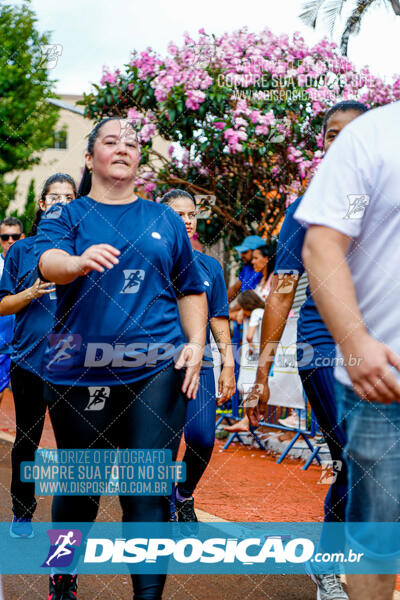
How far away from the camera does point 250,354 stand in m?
8.09

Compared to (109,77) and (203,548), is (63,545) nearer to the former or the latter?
(203,548)

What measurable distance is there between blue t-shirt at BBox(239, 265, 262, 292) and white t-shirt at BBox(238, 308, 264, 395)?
85 centimetres

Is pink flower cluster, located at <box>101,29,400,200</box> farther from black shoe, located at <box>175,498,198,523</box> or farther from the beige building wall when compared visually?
the beige building wall

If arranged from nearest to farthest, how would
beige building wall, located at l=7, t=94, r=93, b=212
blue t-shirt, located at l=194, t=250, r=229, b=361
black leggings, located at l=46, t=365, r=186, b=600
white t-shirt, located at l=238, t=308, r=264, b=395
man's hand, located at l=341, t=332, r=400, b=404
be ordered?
man's hand, located at l=341, t=332, r=400, b=404 < black leggings, located at l=46, t=365, r=186, b=600 < blue t-shirt, located at l=194, t=250, r=229, b=361 < white t-shirt, located at l=238, t=308, r=264, b=395 < beige building wall, located at l=7, t=94, r=93, b=212

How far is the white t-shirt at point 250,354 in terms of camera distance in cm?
791

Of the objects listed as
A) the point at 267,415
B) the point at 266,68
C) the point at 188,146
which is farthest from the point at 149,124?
the point at 267,415

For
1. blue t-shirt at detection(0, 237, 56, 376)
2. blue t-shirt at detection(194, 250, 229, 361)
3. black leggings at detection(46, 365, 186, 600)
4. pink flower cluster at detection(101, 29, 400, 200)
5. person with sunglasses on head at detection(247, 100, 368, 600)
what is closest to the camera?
black leggings at detection(46, 365, 186, 600)

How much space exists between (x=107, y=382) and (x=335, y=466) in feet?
3.72

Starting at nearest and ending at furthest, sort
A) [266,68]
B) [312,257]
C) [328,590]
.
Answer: [312,257], [328,590], [266,68]

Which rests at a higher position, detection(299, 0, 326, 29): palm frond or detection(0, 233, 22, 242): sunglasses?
detection(299, 0, 326, 29): palm frond

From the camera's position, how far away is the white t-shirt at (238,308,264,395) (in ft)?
25.9

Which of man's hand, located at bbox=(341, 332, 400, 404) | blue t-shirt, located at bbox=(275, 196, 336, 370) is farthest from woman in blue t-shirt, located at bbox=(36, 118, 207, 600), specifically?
man's hand, located at bbox=(341, 332, 400, 404)

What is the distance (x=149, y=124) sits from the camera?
11.5m

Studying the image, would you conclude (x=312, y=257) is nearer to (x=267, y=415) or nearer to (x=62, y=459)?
(x=62, y=459)
